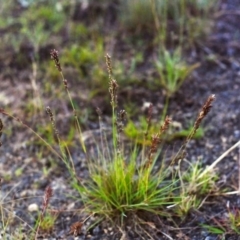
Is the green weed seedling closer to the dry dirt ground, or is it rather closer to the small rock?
the dry dirt ground

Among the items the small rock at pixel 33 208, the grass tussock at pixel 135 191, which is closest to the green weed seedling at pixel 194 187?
the grass tussock at pixel 135 191

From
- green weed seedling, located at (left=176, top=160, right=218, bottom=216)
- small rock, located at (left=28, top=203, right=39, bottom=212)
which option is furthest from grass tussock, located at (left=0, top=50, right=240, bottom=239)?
small rock, located at (left=28, top=203, right=39, bottom=212)

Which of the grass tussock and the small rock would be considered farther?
the small rock

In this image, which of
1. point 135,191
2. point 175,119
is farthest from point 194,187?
point 175,119

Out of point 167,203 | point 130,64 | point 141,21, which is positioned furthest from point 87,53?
point 167,203

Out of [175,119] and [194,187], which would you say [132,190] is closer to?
[194,187]

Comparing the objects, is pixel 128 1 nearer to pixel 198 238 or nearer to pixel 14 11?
pixel 14 11

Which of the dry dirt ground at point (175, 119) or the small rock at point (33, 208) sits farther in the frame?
the small rock at point (33, 208)

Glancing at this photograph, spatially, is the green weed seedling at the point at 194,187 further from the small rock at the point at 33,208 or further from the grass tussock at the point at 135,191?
the small rock at the point at 33,208
